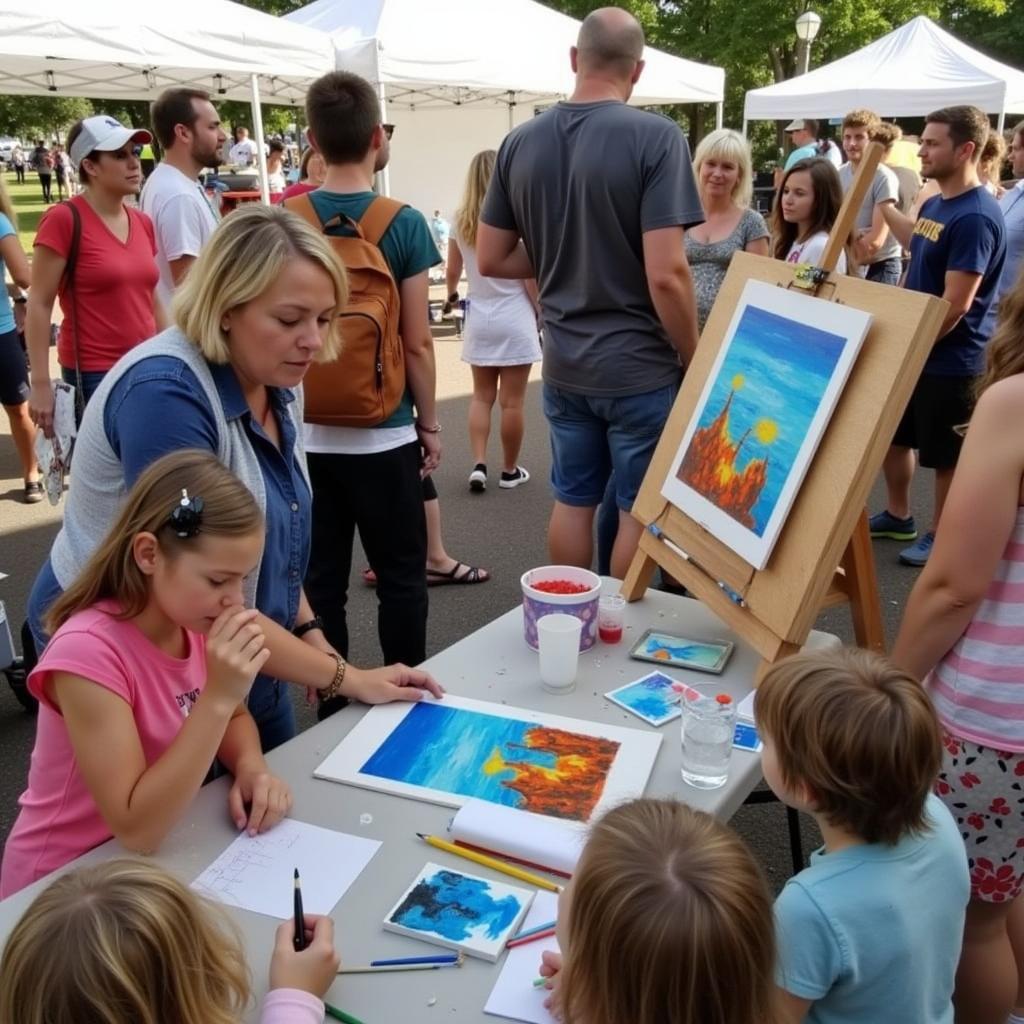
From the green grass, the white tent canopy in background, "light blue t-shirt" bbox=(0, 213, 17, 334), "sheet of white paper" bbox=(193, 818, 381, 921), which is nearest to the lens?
"sheet of white paper" bbox=(193, 818, 381, 921)

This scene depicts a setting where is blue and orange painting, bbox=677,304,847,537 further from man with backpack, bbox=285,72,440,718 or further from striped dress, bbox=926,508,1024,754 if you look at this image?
man with backpack, bbox=285,72,440,718

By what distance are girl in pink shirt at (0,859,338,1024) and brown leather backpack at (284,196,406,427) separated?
1652 millimetres

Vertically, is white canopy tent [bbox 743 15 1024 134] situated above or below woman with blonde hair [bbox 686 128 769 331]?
above

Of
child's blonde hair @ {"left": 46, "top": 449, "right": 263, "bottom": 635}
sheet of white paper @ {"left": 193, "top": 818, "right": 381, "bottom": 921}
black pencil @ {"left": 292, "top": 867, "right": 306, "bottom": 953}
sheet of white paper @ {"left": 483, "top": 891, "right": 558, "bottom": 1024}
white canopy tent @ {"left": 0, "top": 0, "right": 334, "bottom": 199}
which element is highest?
white canopy tent @ {"left": 0, "top": 0, "right": 334, "bottom": 199}

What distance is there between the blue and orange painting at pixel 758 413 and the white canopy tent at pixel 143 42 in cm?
455

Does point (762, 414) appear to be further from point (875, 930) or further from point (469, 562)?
point (469, 562)

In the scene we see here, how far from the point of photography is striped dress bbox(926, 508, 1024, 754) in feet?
4.89

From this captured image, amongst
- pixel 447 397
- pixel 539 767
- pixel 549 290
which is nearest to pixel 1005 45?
Answer: pixel 447 397

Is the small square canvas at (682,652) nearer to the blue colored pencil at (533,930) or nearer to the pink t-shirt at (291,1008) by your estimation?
the blue colored pencil at (533,930)

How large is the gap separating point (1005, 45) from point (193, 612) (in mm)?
29350

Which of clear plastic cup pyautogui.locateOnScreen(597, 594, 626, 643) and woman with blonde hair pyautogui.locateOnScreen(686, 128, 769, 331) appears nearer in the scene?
clear plastic cup pyautogui.locateOnScreen(597, 594, 626, 643)

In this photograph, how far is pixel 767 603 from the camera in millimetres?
1780

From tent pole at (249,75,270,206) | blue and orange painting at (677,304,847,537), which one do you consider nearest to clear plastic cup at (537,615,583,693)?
blue and orange painting at (677,304,847,537)

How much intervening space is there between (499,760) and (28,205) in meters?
27.9
